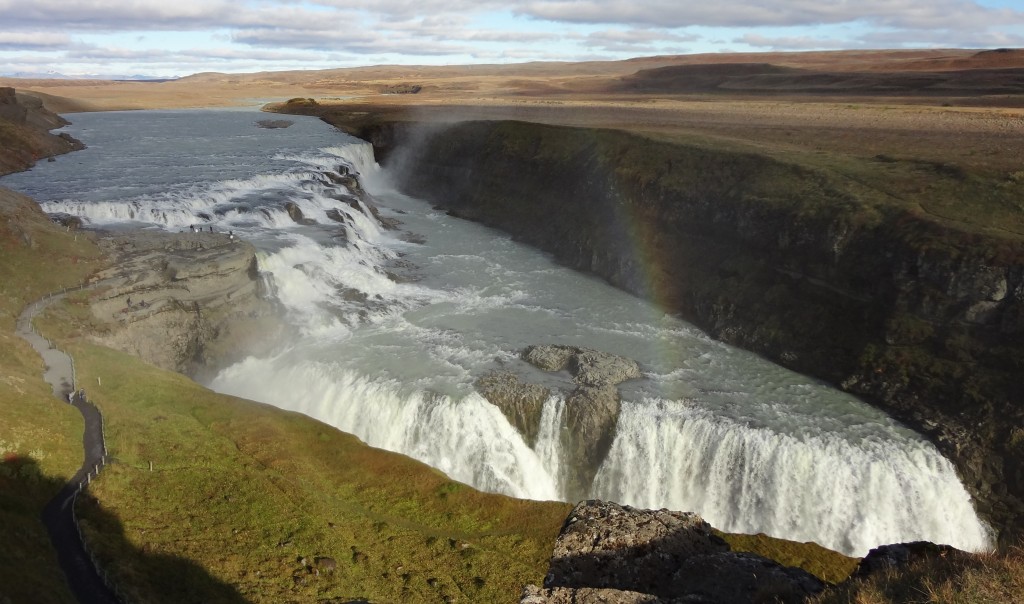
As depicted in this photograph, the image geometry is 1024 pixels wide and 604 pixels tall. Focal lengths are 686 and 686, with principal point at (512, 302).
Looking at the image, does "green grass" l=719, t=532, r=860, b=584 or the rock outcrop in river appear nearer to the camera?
"green grass" l=719, t=532, r=860, b=584

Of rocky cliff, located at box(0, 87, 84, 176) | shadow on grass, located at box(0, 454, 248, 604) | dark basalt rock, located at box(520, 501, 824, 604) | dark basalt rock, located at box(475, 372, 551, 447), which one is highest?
rocky cliff, located at box(0, 87, 84, 176)

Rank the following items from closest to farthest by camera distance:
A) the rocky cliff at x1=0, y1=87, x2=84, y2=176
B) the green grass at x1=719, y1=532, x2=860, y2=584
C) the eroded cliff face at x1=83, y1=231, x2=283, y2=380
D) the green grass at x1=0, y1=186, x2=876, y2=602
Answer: the green grass at x1=0, y1=186, x2=876, y2=602 < the green grass at x1=719, y1=532, x2=860, y2=584 < the eroded cliff face at x1=83, y1=231, x2=283, y2=380 < the rocky cliff at x1=0, y1=87, x2=84, y2=176

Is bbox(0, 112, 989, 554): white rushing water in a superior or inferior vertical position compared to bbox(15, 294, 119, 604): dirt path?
inferior

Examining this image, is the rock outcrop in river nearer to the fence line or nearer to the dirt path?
the fence line

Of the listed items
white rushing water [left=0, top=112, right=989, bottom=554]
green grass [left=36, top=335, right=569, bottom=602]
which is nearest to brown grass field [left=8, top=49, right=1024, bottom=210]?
white rushing water [left=0, top=112, right=989, bottom=554]

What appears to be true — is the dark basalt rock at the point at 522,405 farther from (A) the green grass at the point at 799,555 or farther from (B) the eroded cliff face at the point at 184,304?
(B) the eroded cliff face at the point at 184,304

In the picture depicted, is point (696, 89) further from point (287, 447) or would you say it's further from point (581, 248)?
point (287, 447)

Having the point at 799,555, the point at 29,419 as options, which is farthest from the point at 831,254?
the point at 29,419

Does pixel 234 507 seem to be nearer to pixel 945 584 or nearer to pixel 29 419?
pixel 29 419

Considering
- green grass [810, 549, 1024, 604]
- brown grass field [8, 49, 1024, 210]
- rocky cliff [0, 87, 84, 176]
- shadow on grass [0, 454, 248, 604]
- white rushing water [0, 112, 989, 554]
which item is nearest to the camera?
green grass [810, 549, 1024, 604]
